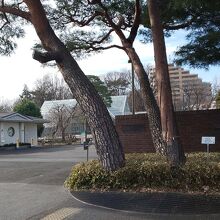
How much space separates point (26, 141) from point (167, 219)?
135 ft

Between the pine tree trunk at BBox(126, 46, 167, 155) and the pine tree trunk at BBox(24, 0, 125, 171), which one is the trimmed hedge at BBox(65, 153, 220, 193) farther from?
the pine tree trunk at BBox(126, 46, 167, 155)

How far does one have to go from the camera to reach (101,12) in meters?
16.1

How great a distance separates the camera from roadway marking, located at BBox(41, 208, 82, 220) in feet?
29.3

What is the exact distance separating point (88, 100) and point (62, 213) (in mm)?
3005

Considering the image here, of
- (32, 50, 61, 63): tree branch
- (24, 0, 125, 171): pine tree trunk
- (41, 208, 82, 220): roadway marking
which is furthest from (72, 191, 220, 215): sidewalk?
(32, 50, 61, 63): tree branch

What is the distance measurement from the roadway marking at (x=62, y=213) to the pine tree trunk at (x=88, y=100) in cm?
146

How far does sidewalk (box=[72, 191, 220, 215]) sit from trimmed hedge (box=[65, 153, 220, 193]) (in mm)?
353

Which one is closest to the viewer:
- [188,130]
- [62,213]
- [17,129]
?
[62,213]

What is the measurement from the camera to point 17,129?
153ft

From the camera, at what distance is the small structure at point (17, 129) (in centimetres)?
4381

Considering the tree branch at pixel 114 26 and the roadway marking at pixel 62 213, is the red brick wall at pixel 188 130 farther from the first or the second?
the roadway marking at pixel 62 213

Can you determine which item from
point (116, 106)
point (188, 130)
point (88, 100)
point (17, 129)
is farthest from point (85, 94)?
point (116, 106)

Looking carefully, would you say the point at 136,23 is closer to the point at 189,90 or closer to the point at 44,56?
the point at 44,56

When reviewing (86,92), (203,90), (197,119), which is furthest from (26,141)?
(86,92)
